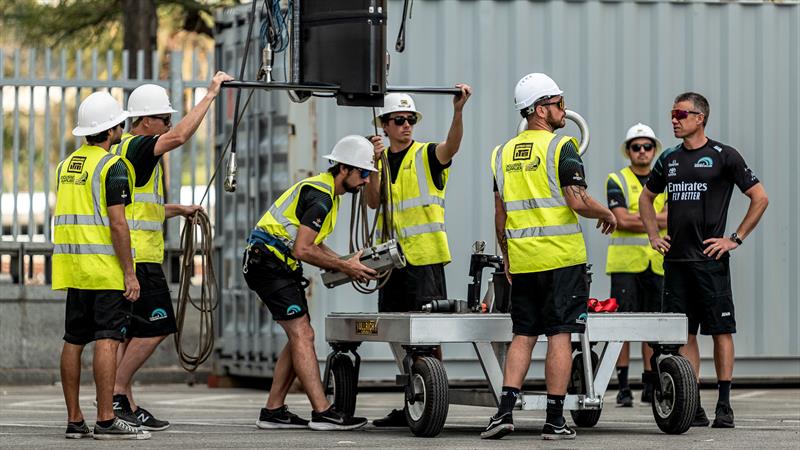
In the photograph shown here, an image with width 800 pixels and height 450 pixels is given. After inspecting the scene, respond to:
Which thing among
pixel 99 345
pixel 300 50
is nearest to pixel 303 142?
pixel 300 50

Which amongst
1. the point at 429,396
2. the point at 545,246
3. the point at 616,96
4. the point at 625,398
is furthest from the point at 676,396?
the point at 616,96

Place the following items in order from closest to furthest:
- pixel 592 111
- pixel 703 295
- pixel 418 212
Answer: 1. pixel 703 295
2. pixel 418 212
3. pixel 592 111

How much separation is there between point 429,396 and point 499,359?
2.45ft

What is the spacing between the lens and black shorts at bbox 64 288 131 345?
1013 centimetres

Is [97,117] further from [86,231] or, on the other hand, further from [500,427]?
[500,427]

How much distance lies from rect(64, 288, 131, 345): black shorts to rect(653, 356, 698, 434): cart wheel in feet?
10.2

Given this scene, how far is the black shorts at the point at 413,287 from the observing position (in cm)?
1116

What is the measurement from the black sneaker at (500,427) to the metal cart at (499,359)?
0.18 meters

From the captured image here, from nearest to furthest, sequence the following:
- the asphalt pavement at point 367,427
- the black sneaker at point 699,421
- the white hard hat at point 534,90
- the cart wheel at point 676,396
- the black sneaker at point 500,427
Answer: the asphalt pavement at point 367,427, the black sneaker at point 500,427, the white hard hat at point 534,90, the cart wheel at point 676,396, the black sneaker at point 699,421

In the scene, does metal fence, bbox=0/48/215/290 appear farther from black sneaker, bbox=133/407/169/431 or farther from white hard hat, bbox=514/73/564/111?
white hard hat, bbox=514/73/564/111

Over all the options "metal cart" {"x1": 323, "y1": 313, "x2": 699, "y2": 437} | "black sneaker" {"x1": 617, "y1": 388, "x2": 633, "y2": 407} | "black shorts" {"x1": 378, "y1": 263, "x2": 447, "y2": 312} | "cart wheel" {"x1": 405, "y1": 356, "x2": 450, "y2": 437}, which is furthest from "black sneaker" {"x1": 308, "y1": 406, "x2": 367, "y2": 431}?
"black sneaker" {"x1": 617, "y1": 388, "x2": 633, "y2": 407}

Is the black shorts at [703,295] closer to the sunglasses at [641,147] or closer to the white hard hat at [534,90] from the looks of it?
the white hard hat at [534,90]

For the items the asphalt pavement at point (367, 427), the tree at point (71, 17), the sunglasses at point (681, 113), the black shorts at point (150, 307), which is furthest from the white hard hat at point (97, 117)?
the tree at point (71, 17)

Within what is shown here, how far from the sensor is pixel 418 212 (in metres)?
11.2
